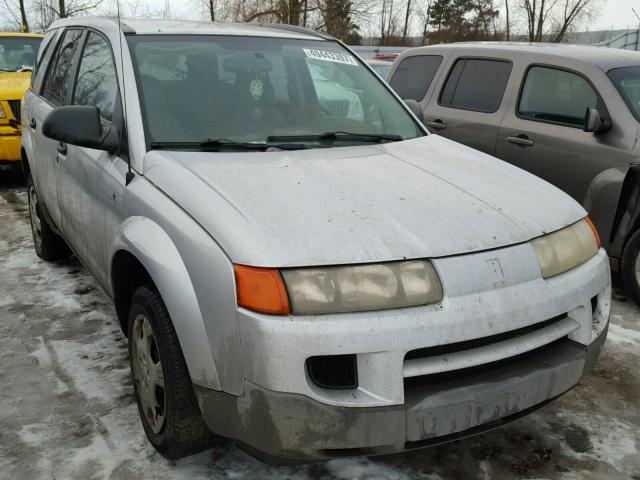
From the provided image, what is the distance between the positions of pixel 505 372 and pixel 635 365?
1.79 meters

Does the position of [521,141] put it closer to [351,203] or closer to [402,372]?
Answer: [351,203]

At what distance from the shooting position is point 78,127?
2869 mm

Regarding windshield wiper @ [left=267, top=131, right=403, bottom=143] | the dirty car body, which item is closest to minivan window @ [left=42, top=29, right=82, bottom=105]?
the dirty car body

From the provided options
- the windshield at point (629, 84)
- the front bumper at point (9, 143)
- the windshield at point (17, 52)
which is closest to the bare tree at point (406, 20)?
the windshield at point (17, 52)

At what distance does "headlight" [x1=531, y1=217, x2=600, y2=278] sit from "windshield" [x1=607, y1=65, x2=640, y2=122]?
2.25 m

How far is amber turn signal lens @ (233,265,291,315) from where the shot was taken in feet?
6.53

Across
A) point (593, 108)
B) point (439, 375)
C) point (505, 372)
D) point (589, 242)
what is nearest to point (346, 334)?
point (439, 375)

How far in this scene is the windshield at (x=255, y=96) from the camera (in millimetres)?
2941

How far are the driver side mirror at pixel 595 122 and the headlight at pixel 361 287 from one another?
2.90m

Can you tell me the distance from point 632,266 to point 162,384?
3.37 m

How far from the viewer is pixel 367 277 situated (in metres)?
2.05

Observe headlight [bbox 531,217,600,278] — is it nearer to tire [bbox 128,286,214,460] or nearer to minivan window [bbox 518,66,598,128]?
tire [bbox 128,286,214,460]

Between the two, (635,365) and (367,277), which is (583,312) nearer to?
(367,277)

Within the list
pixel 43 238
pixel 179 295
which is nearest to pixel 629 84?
pixel 179 295
